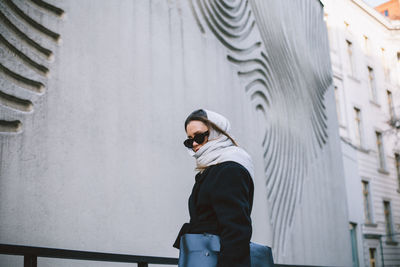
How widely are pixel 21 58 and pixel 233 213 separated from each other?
2228 millimetres

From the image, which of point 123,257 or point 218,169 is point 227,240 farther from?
point 123,257

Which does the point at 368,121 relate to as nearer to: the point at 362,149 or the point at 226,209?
the point at 362,149

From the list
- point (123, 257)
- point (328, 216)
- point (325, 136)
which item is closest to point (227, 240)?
point (123, 257)

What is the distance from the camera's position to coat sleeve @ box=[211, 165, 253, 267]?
5.86 ft

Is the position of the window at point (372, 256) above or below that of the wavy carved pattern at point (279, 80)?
below

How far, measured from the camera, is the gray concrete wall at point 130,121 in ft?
10.6

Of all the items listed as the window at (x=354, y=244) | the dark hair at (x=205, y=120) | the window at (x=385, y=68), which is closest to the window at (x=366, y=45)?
the window at (x=385, y=68)

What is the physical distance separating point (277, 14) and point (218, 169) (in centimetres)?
645

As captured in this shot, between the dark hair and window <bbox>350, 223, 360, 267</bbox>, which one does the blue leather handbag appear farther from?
window <bbox>350, 223, 360, 267</bbox>

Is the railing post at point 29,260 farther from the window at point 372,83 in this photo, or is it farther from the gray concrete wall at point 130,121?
the window at point 372,83

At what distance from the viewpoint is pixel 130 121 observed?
13.8 feet

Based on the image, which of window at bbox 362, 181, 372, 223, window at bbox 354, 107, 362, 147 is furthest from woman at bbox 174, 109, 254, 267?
window at bbox 354, 107, 362, 147

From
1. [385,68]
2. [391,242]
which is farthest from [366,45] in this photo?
[391,242]

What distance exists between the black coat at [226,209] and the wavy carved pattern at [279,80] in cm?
383
